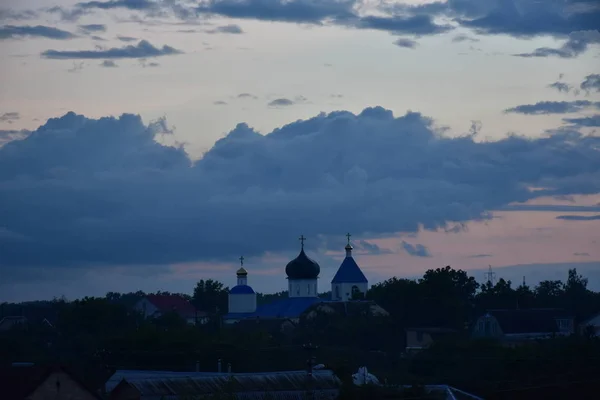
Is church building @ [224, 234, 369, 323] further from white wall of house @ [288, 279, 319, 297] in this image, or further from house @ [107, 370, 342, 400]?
house @ [107, 370, 342, 400]

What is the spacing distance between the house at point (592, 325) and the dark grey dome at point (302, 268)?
26.5 meters

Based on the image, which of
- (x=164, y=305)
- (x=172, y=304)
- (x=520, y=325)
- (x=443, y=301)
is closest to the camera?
(x=520, y=325)

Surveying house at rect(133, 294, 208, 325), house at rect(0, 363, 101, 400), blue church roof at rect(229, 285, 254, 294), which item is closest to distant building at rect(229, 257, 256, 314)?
blue church roof at rect(229, 285, 254, 294)

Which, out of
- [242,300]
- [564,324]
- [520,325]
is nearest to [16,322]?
[242,300]

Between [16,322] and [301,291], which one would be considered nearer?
[16,322]

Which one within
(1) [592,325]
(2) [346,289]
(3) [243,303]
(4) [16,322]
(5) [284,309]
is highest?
(2) [346,289]

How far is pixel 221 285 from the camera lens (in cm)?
12962

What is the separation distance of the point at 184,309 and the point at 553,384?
2957 inches

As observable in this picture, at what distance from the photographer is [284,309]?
104500 millimetres

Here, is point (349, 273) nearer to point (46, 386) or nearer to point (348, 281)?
point (348, 281)

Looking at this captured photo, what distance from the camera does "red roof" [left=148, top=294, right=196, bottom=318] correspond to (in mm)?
122194

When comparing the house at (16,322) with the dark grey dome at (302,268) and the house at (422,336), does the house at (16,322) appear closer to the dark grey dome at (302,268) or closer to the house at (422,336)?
the dark grey dome at (302,268)

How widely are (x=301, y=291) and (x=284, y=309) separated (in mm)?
2296

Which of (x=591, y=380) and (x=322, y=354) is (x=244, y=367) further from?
(x=591, y=380)
